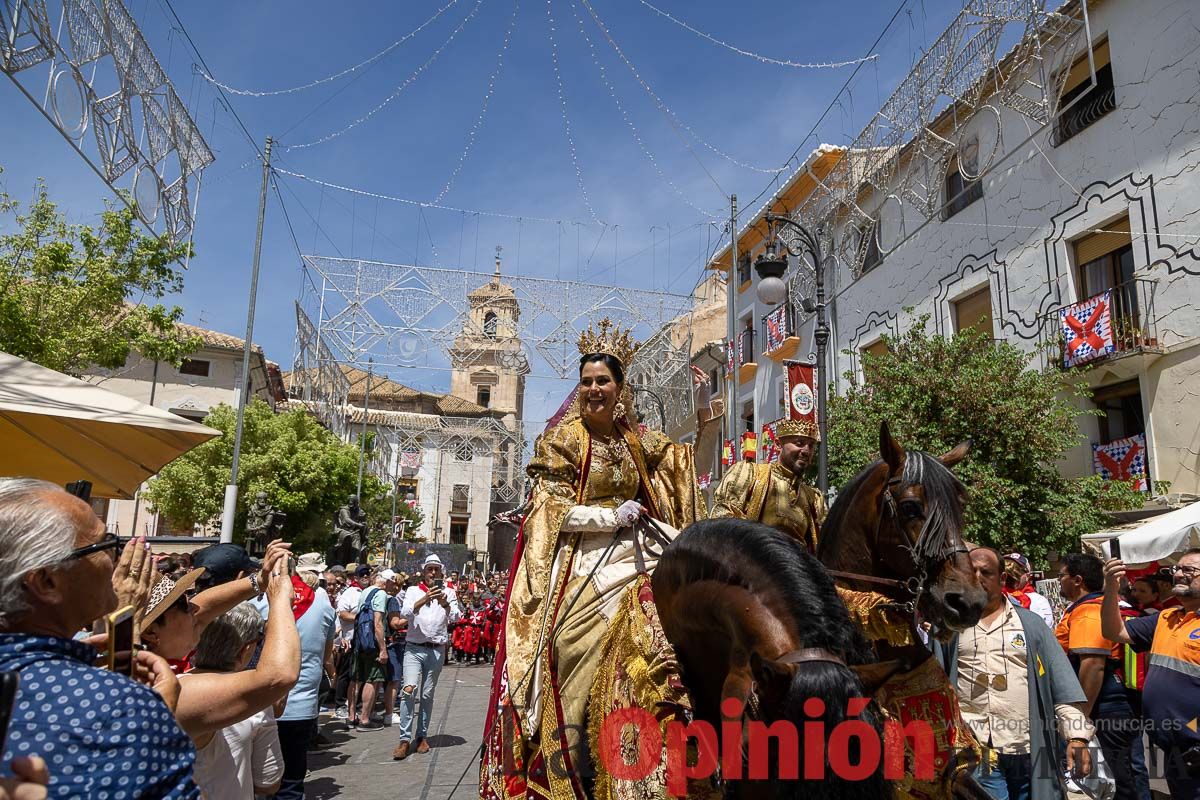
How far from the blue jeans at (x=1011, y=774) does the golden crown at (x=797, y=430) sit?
1944 millimetres

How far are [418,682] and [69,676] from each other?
831cm

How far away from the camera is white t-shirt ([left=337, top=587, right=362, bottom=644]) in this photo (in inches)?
456

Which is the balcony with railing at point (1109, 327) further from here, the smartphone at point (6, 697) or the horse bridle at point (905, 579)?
the smartphone at point (6, 697)

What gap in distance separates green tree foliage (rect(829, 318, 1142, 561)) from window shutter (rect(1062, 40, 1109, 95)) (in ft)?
17.0

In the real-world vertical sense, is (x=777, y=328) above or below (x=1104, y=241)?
above

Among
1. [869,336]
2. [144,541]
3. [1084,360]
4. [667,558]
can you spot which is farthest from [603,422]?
[869,336]

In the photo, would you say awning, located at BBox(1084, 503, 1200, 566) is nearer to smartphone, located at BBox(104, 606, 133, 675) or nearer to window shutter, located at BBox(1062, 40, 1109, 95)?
smartphone, located at BBox(104, 606, 133, 675)

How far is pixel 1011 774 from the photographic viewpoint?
4.35m

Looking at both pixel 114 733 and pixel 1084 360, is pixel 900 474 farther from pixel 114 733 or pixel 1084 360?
pixel 1084 360

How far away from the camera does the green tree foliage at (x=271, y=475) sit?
3350 cm

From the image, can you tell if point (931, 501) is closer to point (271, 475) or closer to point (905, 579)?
point (905, 579)

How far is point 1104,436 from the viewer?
1602 centimetres

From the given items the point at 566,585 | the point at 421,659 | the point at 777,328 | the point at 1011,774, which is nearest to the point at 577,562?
the point at 566,585

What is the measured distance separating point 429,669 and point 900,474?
7.47 meters
